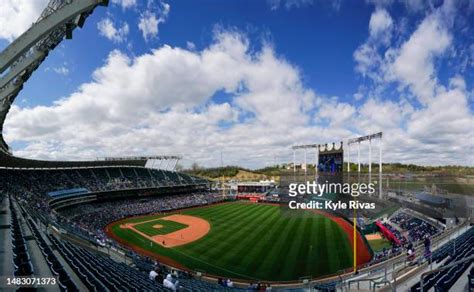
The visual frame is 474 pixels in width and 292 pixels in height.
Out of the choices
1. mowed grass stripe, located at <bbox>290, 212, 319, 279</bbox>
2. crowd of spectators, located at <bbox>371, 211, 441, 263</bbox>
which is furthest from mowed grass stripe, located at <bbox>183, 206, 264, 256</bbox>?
crowd of spectators, located at <bbox>371, 211, 441, 263</bbox>

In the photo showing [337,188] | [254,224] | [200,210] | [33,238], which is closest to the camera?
[33,238]

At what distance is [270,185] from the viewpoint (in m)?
77.8

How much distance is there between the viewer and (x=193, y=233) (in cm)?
3528

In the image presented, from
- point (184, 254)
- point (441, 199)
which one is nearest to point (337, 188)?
point (441, 199)

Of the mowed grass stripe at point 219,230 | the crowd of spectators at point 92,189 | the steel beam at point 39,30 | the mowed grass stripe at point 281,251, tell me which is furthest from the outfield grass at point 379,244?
the steel beam at point 39,30

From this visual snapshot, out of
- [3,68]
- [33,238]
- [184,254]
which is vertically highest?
[3,68]

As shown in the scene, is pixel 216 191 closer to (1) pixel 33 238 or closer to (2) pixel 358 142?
(2) pixel 358 142

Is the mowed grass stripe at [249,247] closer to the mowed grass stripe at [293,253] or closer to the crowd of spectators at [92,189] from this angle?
the mowed grass stripe at [293,253]

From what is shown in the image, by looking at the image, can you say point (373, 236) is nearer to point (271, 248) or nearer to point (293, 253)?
point (293, 253)

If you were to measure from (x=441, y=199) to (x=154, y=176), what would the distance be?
5631cm

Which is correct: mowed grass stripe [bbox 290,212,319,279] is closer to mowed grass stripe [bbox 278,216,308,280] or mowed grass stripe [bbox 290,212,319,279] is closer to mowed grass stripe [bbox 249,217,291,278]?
mowed grass stripe [bbox 278,216,308,280]

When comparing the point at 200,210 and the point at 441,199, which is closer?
the point at 441,199

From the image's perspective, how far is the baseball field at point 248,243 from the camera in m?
23.0

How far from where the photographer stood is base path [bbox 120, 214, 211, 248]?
104 feet
